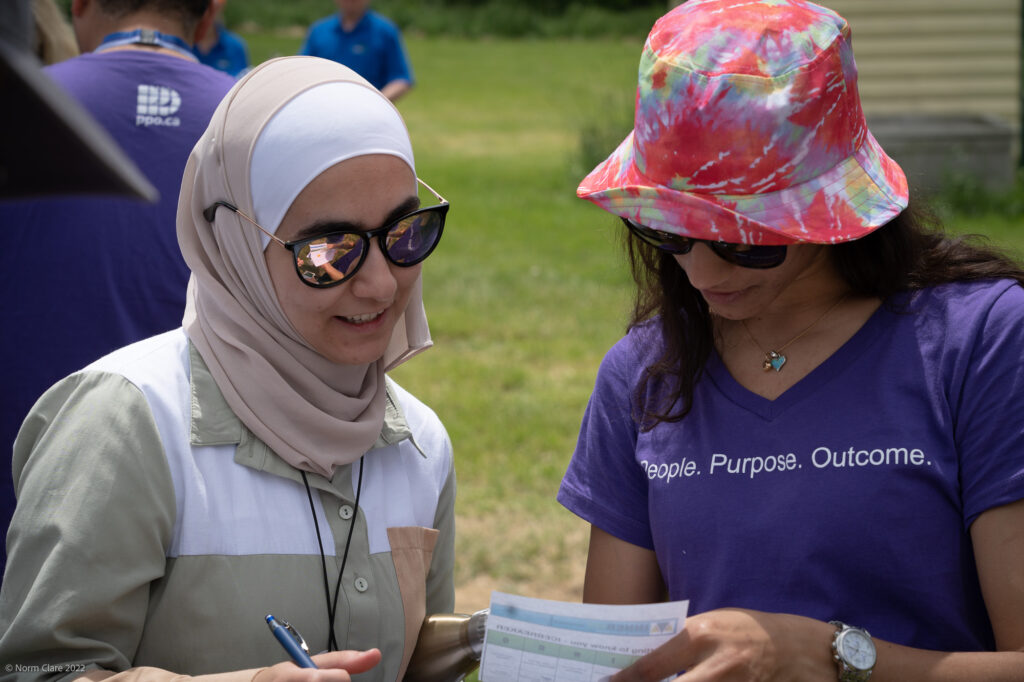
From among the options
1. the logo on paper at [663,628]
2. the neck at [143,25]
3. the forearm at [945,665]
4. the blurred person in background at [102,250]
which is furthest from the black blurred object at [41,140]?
the neck at [143,25]

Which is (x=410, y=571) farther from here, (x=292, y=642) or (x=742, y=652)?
(x=742, y=652)

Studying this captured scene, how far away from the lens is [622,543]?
232 cm

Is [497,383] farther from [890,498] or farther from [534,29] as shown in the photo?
[534,29]

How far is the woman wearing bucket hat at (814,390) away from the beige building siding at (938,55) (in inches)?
415

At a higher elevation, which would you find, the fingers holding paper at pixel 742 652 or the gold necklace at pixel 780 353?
the gold necklace at pixel 780 353

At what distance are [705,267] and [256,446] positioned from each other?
899 mm

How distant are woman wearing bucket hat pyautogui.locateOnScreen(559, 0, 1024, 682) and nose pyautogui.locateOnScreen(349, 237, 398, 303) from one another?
42 centimetres

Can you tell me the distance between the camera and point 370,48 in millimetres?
9328

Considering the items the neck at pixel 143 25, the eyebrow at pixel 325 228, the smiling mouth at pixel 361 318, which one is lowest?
the smiling mouth at pixel 361 318

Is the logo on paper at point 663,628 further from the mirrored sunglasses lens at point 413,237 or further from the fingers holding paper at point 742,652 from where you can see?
the mirrored sunglasses lens at point 413,237

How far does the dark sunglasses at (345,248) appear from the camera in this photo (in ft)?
6.91

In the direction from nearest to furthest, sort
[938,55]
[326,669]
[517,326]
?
[326,669] < [517,326] < [938,55]

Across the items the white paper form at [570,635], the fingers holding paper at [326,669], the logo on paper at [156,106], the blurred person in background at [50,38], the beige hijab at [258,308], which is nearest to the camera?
the fingers holding paper at [326,669]

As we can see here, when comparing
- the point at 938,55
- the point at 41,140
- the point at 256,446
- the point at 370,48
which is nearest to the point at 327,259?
the point at 256,446
